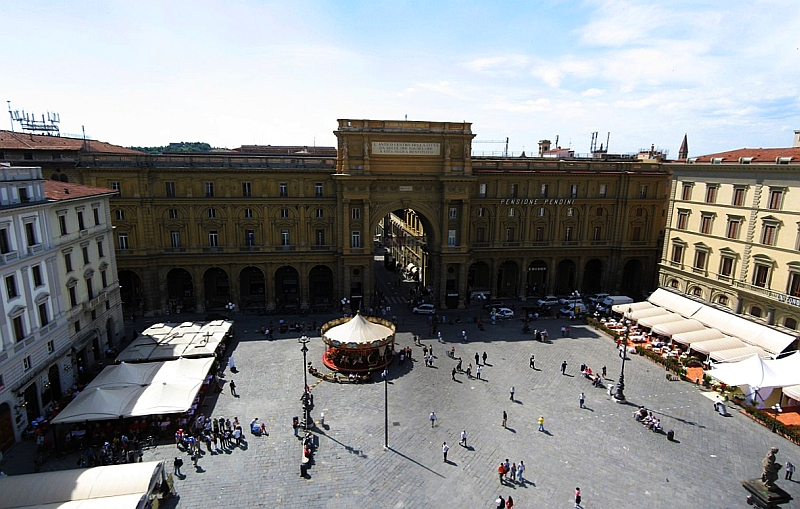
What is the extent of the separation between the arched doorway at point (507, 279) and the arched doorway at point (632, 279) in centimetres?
1417

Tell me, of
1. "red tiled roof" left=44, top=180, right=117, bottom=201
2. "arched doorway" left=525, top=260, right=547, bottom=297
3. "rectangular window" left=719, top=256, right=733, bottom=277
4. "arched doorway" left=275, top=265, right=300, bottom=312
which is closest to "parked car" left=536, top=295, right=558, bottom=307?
"arched doorway" left=525, top=260, right=547, bottom=297

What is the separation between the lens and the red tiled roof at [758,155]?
136 ft

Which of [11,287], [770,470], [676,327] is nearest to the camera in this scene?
[770,470]

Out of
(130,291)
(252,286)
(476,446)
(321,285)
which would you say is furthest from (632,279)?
(130,291)

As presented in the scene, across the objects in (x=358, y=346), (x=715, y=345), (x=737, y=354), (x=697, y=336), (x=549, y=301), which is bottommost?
(x=549, y=301)

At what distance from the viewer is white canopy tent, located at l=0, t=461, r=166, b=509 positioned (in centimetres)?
2009

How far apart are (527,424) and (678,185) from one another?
34438 mm

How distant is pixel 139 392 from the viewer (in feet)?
98.7

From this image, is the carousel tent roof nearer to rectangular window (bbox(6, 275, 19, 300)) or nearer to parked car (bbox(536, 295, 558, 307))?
rectangular window (bbox(6, 275, 19, 300))

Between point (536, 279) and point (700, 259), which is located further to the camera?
point (536, 279)

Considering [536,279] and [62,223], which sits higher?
[62,223]

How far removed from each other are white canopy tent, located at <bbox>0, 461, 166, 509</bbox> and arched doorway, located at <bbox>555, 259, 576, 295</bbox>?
52.3m

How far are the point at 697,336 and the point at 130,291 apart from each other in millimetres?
57103

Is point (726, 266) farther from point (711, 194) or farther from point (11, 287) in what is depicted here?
point (11, 287)
